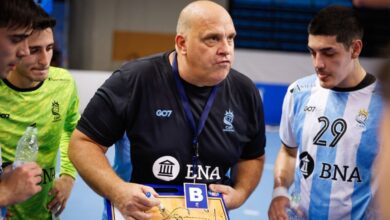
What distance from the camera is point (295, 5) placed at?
41.0 feet

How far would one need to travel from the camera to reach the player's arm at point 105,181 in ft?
7.94

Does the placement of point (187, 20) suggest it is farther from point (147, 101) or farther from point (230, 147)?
point (230, 147)

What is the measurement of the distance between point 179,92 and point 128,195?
0.66 metres

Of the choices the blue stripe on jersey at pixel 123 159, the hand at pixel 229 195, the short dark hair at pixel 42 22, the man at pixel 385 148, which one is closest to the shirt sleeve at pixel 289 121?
the hand at pixel 229 195

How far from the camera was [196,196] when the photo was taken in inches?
99.3

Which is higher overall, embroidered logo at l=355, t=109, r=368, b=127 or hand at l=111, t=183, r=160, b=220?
embroidered logo at l=355, t=109, r=368, b=127

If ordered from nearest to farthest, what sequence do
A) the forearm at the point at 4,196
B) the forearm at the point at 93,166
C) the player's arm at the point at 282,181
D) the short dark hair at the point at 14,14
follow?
the short dark hair at the point at 14,14
the forearm at the point at 4,196
the forearm at the point at 93,166
the player's arm at the point at 282,181

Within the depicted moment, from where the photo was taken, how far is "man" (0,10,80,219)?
304 cm

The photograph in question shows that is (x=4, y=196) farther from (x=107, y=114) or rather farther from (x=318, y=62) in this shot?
(x=318, y=62)

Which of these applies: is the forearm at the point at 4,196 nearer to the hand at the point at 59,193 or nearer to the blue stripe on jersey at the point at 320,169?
the hand at the point at 59,193

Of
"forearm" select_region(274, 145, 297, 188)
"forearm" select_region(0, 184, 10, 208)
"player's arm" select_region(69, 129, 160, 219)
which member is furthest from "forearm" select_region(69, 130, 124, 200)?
"forearm" select_region(274, 145, 297, 188)

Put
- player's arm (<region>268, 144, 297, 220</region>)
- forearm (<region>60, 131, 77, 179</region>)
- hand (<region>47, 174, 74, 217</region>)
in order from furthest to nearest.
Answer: forearm (<region>60, 131, 77, 179</region>) < hand (<region>47, 174, 74, 217</region>) < player's arm (<region>268, 144, 297, 220</region>)

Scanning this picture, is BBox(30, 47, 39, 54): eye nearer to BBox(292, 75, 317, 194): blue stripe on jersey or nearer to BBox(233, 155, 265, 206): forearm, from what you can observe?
BBox(233, 155, 265, 206): forearm

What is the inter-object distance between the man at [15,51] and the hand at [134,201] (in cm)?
40
